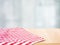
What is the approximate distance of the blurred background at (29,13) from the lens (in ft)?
9.58

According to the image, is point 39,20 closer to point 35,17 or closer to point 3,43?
point 35,17

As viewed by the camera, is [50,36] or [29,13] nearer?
[50,36]

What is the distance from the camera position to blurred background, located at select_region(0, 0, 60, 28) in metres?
2.92

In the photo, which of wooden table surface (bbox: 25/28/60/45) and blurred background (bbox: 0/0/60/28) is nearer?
wooden table surface (bbox: 25/28/60/45)

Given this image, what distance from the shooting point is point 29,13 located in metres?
2.94

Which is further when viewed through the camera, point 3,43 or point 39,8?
point 39,8

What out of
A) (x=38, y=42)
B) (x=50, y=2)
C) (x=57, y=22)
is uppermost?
(x=50, y=2)

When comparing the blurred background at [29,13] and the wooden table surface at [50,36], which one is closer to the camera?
the wooden table surface at [50,36]

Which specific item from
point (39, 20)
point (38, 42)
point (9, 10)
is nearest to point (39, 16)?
point (39, 20)

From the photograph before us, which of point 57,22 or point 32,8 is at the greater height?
point 32,8

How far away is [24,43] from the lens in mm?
1005

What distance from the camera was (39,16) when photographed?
117 inches

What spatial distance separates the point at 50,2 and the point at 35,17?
47cm

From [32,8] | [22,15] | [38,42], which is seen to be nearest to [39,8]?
[32,8]
